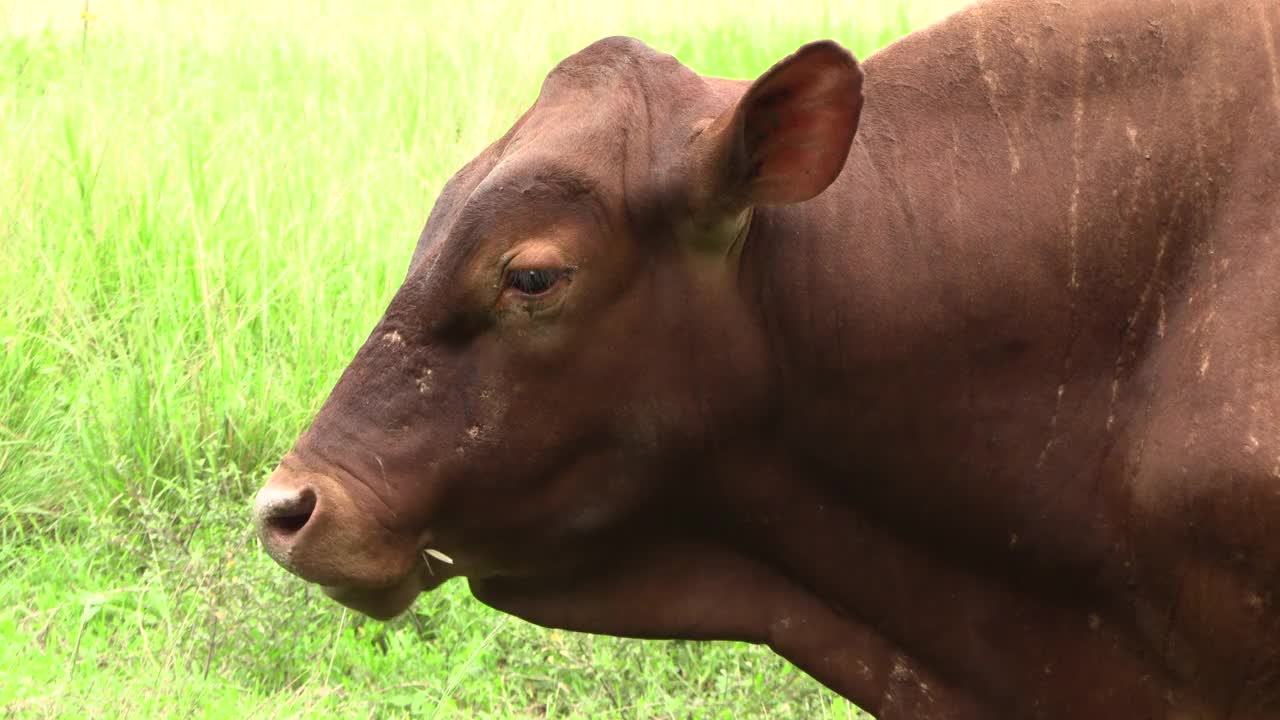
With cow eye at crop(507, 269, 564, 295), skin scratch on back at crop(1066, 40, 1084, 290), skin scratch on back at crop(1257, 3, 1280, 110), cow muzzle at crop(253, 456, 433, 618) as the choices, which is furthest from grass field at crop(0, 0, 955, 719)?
skin scratch on back at crop(1257, 3, 1280, 110)

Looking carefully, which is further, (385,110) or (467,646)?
(385,110)

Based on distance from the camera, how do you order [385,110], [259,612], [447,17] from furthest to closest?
[447,17] < [385,110] < [259,612]

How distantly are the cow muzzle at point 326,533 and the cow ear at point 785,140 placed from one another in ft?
2.66

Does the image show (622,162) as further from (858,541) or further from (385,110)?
(385,110)

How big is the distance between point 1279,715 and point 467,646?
238cm

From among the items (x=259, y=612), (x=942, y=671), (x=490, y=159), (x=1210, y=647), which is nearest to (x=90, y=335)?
(x=259, y=612)

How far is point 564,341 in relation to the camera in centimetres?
333

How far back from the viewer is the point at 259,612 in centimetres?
495

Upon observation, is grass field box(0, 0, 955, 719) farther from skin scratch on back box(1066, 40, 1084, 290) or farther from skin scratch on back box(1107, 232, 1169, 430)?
skin scratch on back box(1066, 40, 1084, 290)

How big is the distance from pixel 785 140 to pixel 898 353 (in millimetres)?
444

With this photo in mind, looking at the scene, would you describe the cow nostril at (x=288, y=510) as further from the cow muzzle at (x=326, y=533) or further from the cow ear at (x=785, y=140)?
the cow ear at (x=785, y=140)

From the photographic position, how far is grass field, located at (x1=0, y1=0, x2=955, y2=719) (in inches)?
193

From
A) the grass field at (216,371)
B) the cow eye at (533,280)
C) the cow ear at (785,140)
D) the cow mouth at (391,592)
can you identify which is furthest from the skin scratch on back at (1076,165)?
the grass field at (216,371)

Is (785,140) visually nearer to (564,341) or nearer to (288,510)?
(564,341)
